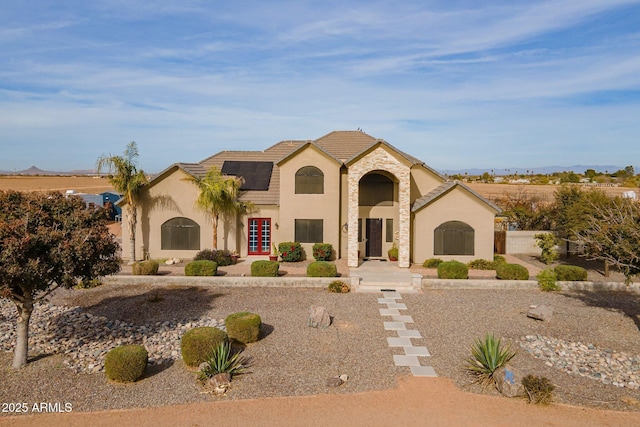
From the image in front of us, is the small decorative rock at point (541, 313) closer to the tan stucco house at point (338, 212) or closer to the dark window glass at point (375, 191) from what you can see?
the tan stucco house at point (338, 212)

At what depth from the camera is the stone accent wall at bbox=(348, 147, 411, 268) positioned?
24328 mm

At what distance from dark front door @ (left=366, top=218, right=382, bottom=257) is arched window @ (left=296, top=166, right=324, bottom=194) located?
3.63 m

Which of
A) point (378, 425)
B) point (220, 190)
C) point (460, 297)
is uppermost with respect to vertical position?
point (220, 190)

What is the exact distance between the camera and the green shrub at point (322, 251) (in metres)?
25.3

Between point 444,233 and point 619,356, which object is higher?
point 444,233

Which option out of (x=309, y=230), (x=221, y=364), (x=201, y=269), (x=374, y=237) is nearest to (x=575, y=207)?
(x=374, y=237)

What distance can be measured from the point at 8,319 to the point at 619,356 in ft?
65.7

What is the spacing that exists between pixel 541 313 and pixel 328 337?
25.5 feet

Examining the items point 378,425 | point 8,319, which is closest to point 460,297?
point 378,425

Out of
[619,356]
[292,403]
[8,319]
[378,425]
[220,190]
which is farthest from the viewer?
[220,190]

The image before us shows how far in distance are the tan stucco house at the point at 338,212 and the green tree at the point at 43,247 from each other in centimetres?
1297

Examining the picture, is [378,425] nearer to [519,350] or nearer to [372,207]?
[519,350]

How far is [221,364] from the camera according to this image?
11.5 metres

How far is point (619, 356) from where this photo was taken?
522 inches
